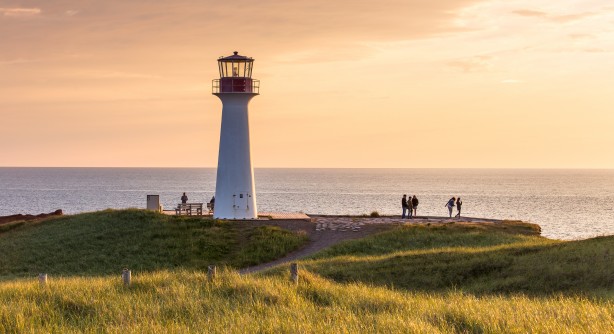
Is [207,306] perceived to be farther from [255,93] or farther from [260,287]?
[255,93]

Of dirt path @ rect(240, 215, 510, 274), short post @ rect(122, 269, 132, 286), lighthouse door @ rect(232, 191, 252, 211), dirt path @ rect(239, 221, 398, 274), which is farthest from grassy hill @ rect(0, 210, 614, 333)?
lighthouse door @ rect(232, 191, 252, 211)

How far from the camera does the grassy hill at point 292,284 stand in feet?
46.7

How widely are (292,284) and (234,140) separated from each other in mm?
23274

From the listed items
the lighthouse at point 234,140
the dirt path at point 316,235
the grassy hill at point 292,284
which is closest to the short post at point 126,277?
the grassy hill at point 292,284

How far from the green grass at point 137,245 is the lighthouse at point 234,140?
8.76ft

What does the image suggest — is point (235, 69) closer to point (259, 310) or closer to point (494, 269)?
point (494, 269)

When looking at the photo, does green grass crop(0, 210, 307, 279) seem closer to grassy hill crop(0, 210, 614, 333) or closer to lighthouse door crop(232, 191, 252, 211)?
grassy hill crop(0, 210, 614, 333)

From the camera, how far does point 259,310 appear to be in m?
15.6

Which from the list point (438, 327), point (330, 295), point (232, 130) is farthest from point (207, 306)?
point (232, 130)

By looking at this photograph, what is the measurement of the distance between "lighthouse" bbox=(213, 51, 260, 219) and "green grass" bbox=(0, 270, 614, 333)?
73.1 feet

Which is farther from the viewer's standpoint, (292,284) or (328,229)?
(328,229)

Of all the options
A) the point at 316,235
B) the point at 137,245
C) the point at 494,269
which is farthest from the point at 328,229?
the point at 494,269

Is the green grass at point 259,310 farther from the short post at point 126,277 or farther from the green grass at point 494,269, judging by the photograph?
the green grass at point 494,269

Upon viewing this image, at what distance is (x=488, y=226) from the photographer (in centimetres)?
4006
